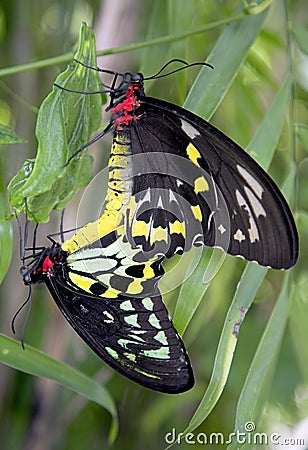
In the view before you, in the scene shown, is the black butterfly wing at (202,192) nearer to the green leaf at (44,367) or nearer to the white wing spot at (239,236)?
the white wing spot at (239,236)

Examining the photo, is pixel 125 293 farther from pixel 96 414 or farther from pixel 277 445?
pixel 96 414

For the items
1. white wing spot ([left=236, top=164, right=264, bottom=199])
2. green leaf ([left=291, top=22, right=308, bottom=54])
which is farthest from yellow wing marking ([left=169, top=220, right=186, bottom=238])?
green leaf ([left=291, top=22, right=308, bottom=54])

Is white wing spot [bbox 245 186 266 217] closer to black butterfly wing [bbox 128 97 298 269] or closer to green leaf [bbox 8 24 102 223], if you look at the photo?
black butterfly wing [bbox 128 97 298 269]

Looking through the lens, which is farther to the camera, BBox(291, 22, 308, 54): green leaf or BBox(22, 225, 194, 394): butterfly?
BBox(291, 22, 308, 54): green leaf

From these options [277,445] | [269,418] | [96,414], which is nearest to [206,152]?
[277,445]

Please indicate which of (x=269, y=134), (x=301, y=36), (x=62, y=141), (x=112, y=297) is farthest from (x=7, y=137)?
(x=301, y=36)

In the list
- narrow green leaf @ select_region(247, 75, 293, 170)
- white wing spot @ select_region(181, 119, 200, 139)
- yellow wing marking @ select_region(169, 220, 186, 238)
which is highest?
narrow green leaf @ select_region(247, 75, 293, 170)

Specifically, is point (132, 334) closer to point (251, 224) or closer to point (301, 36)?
point (251, 224)
